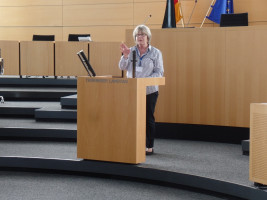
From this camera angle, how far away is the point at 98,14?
10.7m

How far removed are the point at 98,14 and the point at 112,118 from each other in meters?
7.10

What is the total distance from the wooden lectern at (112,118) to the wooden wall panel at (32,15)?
727 cm

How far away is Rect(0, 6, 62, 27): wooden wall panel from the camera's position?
11.0 m

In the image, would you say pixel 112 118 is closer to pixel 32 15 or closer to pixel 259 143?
pixel 259 143

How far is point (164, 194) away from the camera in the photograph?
3678 millimetres

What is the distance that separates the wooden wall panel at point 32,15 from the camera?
11.0 meters

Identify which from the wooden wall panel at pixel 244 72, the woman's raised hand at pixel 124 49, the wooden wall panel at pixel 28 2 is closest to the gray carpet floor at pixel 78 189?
the woman's raised hand at pixel 124 49

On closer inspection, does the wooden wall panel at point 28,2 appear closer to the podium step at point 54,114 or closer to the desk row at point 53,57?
the desk row at point 53,57

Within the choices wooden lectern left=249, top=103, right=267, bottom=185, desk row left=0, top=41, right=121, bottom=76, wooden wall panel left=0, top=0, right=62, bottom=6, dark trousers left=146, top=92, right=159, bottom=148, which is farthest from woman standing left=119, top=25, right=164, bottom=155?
wooden wall panel left=0, top=0, right=62, bottom=6

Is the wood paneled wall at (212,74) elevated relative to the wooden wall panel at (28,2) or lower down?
lower down

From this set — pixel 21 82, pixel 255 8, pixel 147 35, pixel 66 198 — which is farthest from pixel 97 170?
pixel 255 8

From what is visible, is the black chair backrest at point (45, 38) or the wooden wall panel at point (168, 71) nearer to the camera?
the wooden wall panel at point (168, 71)

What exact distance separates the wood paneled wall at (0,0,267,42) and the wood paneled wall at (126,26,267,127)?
15.8 feet

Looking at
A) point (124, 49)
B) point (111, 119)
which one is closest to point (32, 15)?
point (124, 49)
